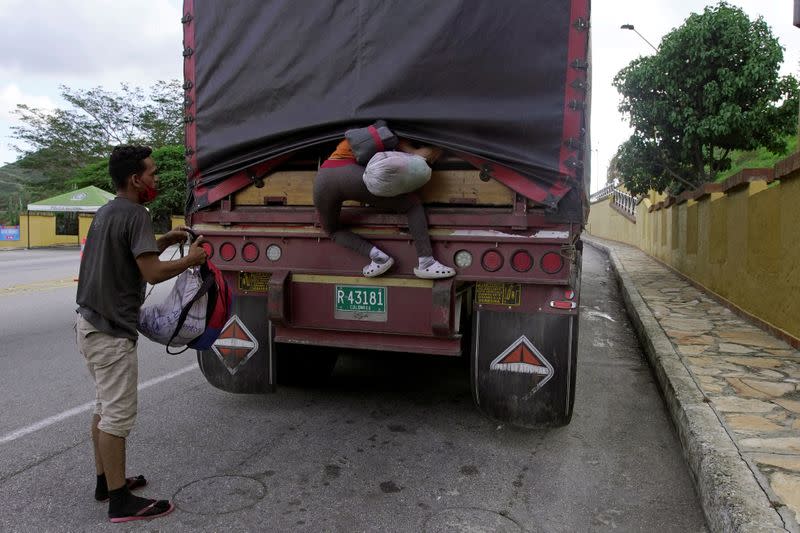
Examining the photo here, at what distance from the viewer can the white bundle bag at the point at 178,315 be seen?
10.2ft

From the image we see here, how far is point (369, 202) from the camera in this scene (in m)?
3.72

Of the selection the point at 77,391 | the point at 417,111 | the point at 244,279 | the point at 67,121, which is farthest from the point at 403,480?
the point at 67,121

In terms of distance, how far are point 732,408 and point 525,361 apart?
Result: 5.14 feet

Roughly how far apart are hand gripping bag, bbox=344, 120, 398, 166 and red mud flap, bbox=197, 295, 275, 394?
1.30m

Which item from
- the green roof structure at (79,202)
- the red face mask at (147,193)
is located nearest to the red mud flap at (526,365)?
the red face mask at (147,193)

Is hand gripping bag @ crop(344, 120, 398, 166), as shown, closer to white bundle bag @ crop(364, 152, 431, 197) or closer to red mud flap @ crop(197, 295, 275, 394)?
white bundle bag @ crop(364, 152, 431, 197)

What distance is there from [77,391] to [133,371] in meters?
2.36

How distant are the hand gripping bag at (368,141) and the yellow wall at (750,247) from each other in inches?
182

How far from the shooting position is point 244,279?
433 centimetres

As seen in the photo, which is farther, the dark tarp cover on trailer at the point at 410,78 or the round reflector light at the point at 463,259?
the round reflector light at the point at 463,259

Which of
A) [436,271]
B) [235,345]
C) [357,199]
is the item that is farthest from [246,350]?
[436,271]

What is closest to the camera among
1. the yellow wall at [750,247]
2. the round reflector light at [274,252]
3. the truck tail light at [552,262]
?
the truck tail light at [552,262]

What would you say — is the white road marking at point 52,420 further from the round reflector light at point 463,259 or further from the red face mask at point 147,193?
the round reflector light at point 463,259

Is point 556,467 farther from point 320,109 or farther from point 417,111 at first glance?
point 320,109
